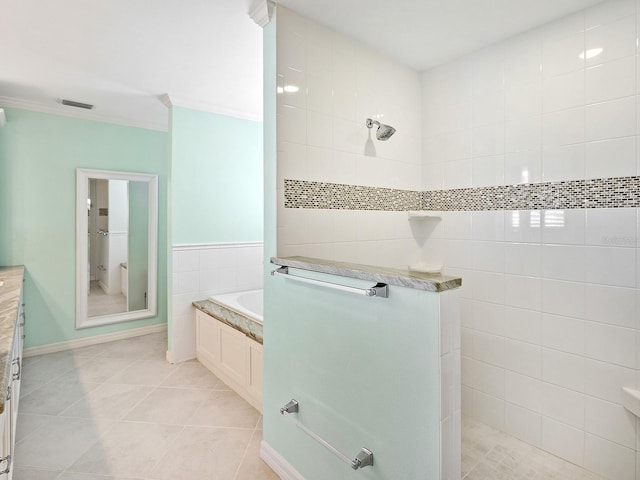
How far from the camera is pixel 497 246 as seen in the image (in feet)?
6.97

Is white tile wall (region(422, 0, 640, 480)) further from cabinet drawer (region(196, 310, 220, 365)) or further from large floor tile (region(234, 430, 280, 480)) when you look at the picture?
cabinet drawer (region(196, 310, 220, 365))

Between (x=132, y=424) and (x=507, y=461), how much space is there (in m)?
2.20

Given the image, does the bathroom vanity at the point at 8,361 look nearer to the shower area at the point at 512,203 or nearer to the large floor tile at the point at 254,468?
the large floor tile at the point at 254,468

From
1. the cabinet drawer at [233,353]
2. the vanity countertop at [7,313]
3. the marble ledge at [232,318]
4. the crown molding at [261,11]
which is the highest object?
the crown molding at [261,11]

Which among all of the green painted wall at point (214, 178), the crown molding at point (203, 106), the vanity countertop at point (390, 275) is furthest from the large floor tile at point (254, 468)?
the crown molding at point (203, 106)

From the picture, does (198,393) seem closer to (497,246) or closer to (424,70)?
(497,246)

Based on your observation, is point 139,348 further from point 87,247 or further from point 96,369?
point 87,247

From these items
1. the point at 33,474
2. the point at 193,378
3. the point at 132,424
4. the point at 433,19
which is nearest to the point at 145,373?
the point at 193,378

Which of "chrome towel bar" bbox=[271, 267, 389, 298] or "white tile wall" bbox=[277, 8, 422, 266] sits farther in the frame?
"white tile wall" bbox=[277, 8, 422, 266]

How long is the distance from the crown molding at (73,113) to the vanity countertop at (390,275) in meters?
3.15

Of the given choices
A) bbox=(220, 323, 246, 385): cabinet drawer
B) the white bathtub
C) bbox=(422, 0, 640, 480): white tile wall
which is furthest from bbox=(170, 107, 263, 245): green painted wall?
bbox=(422, 0, 640, 480): white tile wall

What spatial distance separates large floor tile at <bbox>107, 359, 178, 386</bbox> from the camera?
2.77m

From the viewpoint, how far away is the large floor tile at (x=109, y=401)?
2285 millimetres

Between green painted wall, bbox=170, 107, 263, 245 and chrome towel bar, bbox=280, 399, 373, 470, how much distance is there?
2.05 m
